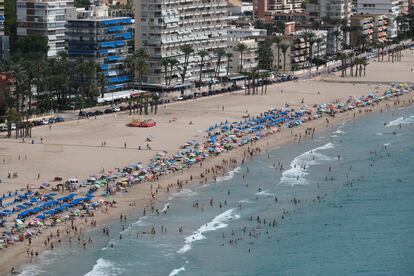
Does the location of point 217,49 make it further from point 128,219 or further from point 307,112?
point 128,219

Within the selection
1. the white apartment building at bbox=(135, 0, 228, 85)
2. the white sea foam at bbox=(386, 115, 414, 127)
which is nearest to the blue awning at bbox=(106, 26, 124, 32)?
the white apartment building at bbox=(135, 0, 228, 85)

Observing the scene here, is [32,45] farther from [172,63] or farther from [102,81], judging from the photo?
[172,63]

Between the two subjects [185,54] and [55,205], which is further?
[185,54]

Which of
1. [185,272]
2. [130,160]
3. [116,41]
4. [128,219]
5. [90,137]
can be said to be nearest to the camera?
[185,272]

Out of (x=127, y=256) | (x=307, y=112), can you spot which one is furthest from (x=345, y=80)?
(x=127, y=256)

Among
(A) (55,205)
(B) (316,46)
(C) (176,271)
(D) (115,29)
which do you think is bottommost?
(C) (176,271)

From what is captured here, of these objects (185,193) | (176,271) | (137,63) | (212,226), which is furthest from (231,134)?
(176,271)
